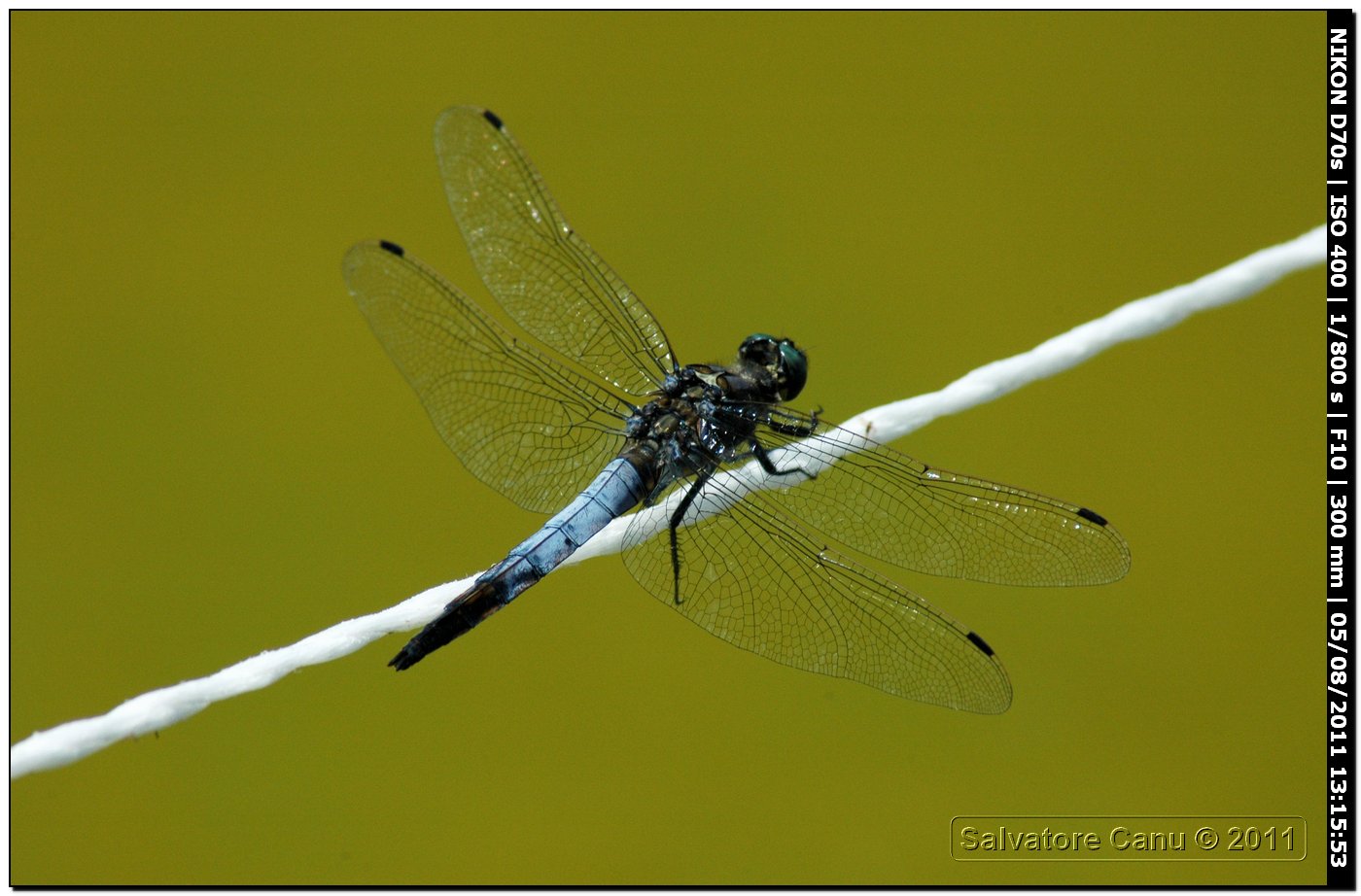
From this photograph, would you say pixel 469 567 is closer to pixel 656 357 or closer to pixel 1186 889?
pixel 656 357

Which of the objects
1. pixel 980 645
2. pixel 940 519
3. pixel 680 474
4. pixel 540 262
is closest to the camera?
pixel 980 645

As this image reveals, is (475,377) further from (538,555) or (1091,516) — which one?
(1091,516)

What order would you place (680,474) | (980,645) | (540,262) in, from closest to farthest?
(980,645) < (680,474) < (540,262)

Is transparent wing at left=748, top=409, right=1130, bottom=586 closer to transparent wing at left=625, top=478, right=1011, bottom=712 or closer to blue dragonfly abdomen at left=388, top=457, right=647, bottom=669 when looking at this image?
transparent wing at left=625, top=478, right=1011, bottom=712

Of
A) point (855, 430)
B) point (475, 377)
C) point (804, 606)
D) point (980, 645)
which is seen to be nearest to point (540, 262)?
point (475, 377)


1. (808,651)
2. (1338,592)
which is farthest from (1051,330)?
(808,651)

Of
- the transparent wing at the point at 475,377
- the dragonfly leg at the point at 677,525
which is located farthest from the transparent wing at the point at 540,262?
the dragonfly leg at the point at 677,525

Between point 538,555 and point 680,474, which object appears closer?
point 538,555
